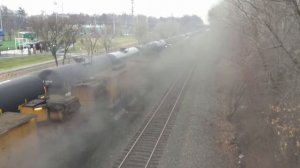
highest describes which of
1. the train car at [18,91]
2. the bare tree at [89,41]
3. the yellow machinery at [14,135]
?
the bare tree at [89,41]

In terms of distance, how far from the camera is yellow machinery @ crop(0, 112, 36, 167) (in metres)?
10.3

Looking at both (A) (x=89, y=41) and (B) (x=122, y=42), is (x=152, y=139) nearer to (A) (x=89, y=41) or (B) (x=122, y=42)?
(A) (x=89, y=41)

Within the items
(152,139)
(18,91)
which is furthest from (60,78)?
(152,139)

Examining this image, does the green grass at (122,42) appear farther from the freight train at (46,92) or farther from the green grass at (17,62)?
the freight train at (46,92)

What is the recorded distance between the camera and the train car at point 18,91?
14180 mm

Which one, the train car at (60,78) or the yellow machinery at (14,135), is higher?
the train car at (60,78)

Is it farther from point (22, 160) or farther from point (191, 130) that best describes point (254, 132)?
point (22, 160)

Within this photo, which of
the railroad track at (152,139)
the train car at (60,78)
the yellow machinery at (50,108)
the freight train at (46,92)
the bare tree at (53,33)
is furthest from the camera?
the bare tree at (53,33)

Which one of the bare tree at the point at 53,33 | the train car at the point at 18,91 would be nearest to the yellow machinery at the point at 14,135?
the train car at the point at 18,91

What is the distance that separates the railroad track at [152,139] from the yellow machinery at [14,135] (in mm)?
4275

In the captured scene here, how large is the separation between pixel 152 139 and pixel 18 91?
7.15m

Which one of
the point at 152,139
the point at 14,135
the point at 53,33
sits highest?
the point at 53,33

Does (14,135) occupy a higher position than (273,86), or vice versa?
(273,86)

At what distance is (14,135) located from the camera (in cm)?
1089
